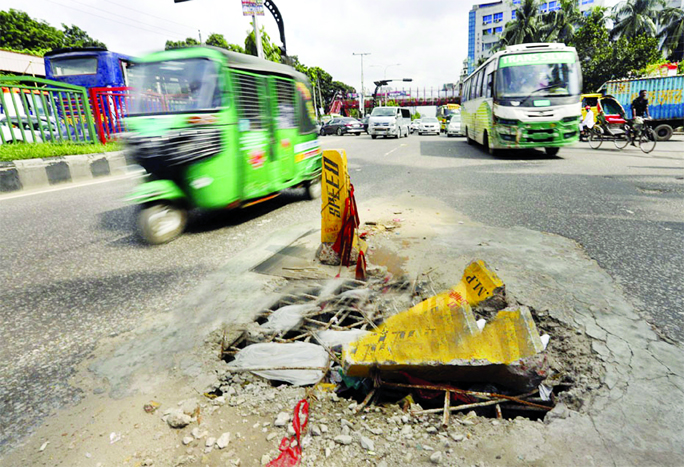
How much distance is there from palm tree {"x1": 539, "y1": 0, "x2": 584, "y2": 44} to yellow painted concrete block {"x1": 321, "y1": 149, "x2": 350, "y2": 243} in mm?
41909

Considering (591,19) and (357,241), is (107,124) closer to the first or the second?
(357,241)

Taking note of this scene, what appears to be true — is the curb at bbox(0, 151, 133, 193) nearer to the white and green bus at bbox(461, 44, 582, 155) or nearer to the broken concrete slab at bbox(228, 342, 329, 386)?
the broken concrete slab at bbox(228, 342, 329, 386)

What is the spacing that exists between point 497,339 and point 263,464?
124cm

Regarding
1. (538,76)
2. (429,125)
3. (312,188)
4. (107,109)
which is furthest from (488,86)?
(429,125)

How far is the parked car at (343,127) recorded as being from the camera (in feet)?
94.2

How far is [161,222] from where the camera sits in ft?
14.7

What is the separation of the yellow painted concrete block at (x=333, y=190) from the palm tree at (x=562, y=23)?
137 feet

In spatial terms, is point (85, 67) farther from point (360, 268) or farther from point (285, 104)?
point (360, 268)

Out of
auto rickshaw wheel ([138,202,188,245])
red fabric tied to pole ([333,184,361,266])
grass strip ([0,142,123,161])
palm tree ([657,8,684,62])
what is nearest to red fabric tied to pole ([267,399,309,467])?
red fabric tied to pole ([333,184,361,266])

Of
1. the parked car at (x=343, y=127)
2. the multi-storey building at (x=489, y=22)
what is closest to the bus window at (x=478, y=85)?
the parked car at (x=343, y=127)

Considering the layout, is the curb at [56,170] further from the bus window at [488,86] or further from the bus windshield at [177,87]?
the bus window at [488,86]

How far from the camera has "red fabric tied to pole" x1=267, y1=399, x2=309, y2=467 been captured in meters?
1.62

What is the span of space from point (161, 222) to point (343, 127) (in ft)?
84.0

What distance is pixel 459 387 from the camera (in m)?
2.02
